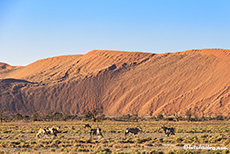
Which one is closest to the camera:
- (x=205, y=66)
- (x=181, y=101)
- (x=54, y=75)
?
(x=181, y=101)

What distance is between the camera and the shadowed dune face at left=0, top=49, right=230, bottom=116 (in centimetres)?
10100

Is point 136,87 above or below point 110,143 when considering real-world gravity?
above


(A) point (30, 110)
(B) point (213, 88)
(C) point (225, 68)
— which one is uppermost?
(C) point (225, 68)

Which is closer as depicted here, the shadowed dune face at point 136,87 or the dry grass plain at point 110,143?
the dry grass plain at point 110,143

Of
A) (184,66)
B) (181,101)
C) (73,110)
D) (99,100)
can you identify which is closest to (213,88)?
(181,101)

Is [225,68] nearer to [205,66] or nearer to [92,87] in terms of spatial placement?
[205,66]

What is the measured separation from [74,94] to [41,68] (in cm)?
5163

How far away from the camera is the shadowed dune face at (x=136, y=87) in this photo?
10100cm

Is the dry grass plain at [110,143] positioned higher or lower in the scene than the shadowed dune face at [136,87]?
lower

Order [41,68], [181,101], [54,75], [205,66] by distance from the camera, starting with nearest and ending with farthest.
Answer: [181,101]
[205,66]
[54,75]
[41,68]

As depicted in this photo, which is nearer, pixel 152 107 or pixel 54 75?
pixel 152 107

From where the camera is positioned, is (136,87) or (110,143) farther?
(136,87)

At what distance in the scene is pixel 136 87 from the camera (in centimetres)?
11425

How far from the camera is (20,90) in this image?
387ft
